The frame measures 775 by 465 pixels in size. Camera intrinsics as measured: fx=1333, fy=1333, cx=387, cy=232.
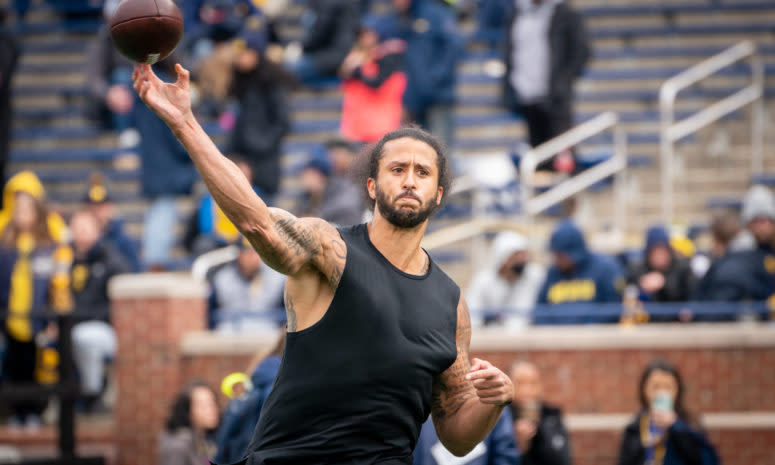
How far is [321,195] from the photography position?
1049 cm

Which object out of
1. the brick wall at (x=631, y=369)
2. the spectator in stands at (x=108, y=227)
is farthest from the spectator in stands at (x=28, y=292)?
the brick wall at (x=631, y=369)

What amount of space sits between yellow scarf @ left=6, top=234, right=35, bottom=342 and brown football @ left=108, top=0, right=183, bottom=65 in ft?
20.7

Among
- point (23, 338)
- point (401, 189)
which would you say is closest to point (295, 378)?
point (401, 189)

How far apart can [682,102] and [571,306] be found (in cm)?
563

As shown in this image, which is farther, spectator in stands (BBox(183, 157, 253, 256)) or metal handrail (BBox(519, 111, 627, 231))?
metal handrail (BBox(519, 111, 627, 231))

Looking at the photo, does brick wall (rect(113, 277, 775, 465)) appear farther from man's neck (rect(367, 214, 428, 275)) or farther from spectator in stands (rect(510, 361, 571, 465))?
man's neck (rect(367, 214, 428, 275))

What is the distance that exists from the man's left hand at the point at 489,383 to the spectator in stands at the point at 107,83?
28.8ft

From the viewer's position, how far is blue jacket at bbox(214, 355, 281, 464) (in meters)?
6.94

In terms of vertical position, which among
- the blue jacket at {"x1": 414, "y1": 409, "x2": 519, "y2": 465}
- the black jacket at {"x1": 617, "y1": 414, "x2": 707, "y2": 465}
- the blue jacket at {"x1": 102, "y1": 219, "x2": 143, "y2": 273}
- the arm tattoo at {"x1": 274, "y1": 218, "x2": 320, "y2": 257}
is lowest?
the black jacket at {"x1": 617, "y1": 414, "x2": 707, "y2": 465}

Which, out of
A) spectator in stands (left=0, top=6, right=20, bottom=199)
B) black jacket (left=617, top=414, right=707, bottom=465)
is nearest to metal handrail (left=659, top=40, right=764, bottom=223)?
black jacket (left=617, top=414, right=707, bottom=465)

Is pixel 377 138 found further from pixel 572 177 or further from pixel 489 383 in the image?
pixel 489 383

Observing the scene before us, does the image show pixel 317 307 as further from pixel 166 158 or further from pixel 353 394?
pixel 166 158

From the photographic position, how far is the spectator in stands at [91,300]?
10523 mm

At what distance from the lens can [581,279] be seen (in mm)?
A: 10117
